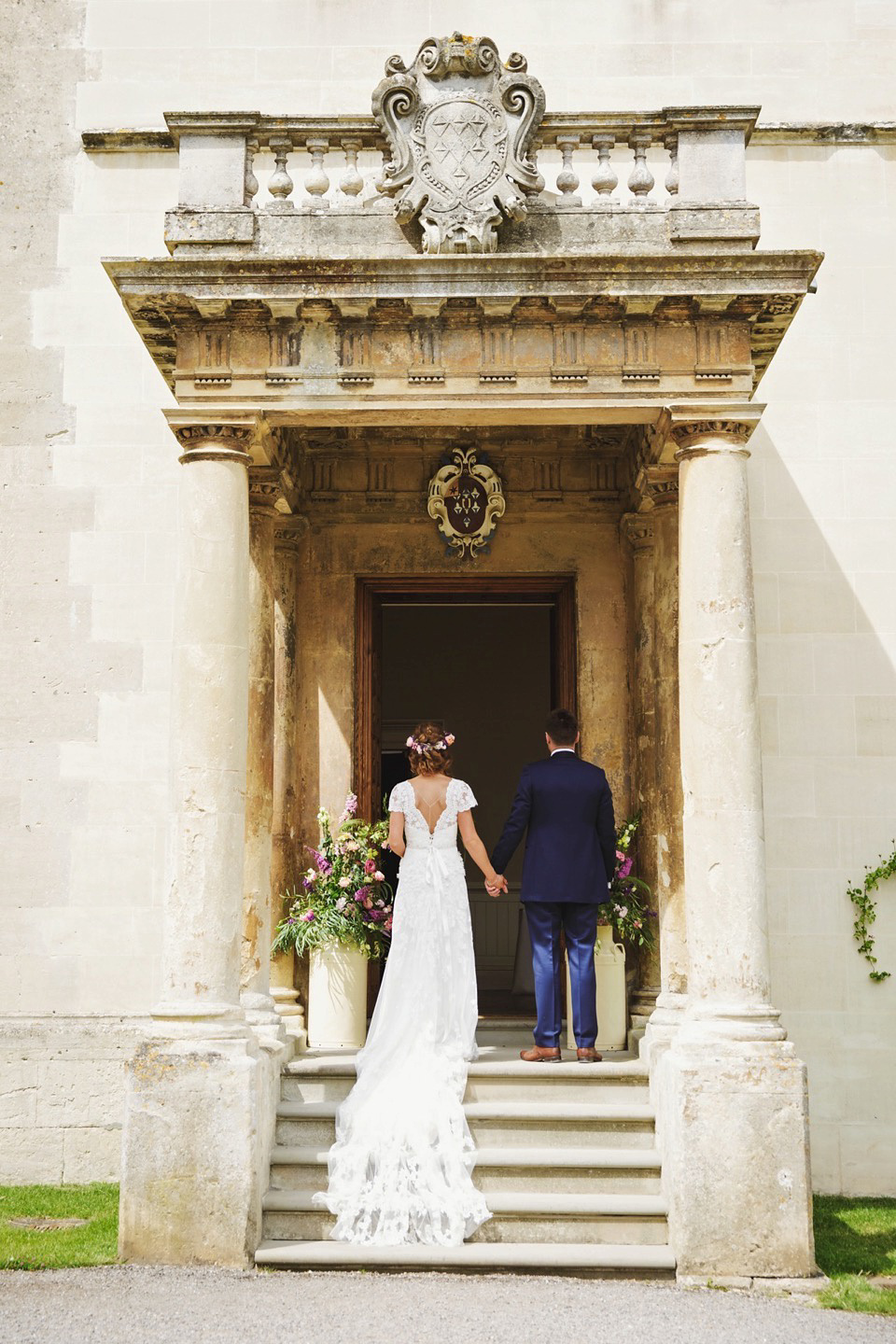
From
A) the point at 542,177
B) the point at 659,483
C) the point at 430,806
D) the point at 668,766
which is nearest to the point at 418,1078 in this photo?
the point at 430,806

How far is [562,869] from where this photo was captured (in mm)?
7309

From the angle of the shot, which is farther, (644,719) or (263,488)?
(644,719)

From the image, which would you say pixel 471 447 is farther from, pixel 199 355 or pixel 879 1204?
pixel 879 1204

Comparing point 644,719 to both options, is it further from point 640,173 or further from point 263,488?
point 640,173

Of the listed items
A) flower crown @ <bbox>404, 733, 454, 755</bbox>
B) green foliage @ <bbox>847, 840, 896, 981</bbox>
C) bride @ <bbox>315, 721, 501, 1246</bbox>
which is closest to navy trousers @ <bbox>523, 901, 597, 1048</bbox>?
bride @ <bbox>315, 721, 501, 1246</bbox>

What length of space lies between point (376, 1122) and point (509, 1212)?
2.55ft

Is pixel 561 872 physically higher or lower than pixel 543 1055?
higher

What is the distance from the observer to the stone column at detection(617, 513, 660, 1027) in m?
8.05

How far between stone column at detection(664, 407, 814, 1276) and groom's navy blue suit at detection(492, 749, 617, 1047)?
92cm

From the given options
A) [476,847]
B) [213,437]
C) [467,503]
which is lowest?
[476,847]

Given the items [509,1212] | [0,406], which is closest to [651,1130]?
[509,1212]

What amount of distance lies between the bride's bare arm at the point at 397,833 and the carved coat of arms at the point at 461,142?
307cm

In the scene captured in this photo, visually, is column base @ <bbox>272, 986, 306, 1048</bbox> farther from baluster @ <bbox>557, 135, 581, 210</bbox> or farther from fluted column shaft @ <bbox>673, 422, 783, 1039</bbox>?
baluster @ <bbox>557, 135, 581, 210</bbox>

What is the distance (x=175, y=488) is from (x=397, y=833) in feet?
10.3
